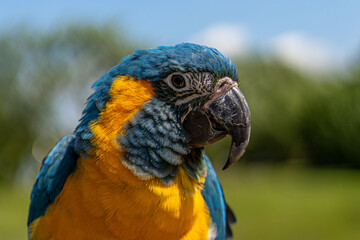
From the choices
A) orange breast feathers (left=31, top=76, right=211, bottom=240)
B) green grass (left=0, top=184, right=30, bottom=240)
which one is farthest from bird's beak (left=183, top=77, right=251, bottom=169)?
green grass (left=0, top=184, right=30, bottom=240)

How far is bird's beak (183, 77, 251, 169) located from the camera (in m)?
1.93

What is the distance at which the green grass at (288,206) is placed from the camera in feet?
24.4

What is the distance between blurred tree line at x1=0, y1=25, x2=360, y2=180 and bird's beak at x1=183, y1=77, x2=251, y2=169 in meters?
12.6

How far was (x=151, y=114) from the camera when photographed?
1904 mm

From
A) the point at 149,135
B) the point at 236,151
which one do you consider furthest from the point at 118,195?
the point at 236,151

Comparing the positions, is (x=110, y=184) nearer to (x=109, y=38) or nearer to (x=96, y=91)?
(x=96, y=91)

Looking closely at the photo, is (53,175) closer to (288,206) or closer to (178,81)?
(178,81)

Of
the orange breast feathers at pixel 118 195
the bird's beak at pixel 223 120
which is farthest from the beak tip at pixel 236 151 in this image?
the orange breast feathers at pixel 118 195

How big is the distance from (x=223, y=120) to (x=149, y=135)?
14.7 inches

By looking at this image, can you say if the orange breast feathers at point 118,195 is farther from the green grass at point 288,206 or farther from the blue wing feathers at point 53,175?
the green grass at point 288,206

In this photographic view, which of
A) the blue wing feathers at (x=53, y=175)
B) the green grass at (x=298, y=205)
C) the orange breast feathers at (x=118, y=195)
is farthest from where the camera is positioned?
the green grass at (x=298, y=205)

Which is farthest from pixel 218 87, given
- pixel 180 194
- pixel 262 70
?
pixel 262 70

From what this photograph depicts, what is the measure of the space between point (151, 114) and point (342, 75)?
14895 millimetres

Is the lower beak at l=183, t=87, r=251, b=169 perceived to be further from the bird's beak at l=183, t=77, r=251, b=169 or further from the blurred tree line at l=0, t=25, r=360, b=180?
the blurred tree line at l=0, t=25, r=360, b=180
